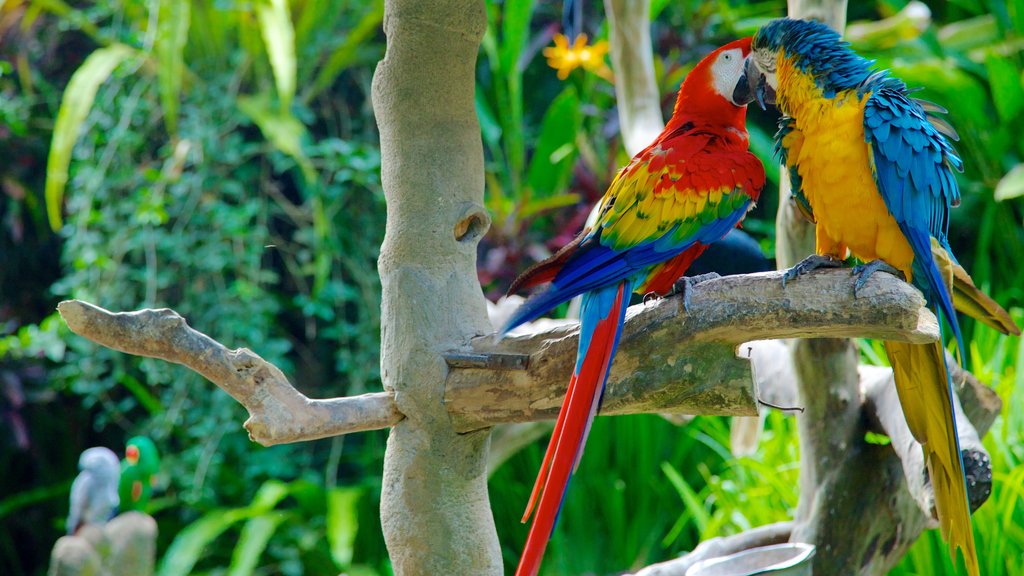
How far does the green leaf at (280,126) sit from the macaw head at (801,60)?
1244 millimetres

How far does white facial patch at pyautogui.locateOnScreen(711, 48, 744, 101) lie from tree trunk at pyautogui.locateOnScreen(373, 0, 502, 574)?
292mm

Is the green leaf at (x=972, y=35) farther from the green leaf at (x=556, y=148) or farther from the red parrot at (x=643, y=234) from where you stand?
the red parrot at (x=643, y=234)

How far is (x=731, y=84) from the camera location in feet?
3.74

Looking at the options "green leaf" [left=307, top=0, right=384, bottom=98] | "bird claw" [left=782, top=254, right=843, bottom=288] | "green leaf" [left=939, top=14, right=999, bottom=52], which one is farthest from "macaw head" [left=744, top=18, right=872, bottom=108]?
"green leaf" [left=939, top=14, right=999, bottom=52]

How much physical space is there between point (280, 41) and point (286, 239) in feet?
2.16

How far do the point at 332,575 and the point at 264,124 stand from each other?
1.17 meters

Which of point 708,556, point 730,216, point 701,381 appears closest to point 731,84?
point 730,216

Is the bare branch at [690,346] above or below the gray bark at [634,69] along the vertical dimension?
below

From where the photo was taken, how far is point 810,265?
1.01m

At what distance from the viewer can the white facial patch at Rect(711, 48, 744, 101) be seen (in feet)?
3.73

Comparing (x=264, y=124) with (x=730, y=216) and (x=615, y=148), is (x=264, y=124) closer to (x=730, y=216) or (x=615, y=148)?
(x=615, y=148)

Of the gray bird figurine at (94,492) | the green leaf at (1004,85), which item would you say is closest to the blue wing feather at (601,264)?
the gray bird figurine at (94,492)

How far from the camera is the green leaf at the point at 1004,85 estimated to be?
8.25ft

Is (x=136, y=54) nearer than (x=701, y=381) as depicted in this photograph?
No
